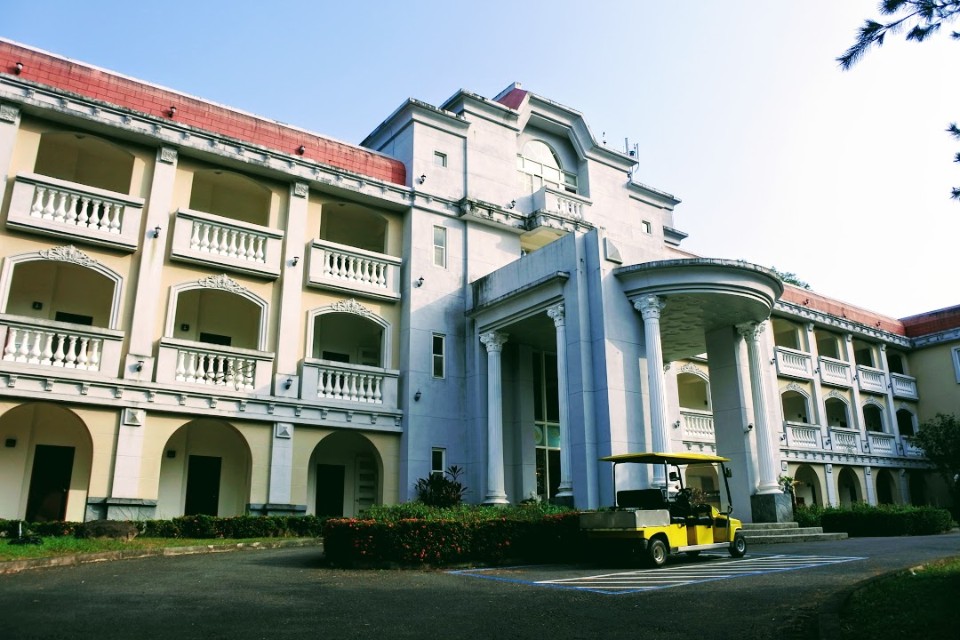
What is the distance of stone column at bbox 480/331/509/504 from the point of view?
20.2m

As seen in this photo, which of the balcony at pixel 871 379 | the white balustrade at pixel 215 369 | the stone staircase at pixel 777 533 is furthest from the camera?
the balcony at pixel 871 379

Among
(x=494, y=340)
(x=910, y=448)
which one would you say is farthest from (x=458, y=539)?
(x=910, y=448)

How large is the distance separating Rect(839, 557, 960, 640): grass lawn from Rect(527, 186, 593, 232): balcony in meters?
16.6

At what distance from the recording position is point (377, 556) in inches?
515

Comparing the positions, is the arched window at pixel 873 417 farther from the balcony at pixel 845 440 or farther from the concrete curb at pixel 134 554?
the concrete curb at pixel 134 554

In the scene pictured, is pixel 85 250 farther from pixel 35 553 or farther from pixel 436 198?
pixel 436 198

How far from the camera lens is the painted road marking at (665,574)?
34.4ft

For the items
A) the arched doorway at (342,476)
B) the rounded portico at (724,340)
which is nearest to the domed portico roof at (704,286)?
the rounded portico at (724,340)

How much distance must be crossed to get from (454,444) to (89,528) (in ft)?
32.4

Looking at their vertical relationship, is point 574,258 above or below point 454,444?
above

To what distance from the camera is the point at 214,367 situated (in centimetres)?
1872

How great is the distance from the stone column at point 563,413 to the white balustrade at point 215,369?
26.9 feet

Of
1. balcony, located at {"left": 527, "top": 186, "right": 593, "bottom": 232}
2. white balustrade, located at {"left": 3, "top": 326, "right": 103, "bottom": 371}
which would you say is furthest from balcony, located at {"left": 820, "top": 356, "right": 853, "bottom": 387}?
white balustrade, located at {"left": 3, "top": 326, "right": 103, "bottom": 371}

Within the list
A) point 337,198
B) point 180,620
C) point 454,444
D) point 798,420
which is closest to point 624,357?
point 454,444
